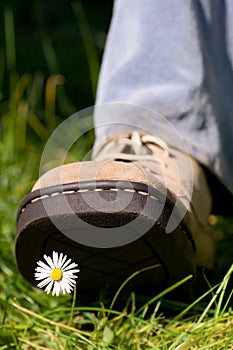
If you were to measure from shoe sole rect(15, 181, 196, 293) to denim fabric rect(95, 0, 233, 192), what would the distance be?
0.71 ft

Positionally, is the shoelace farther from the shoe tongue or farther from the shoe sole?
the shoe sole

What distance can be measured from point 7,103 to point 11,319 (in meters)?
0.86

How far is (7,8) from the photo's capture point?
243 cm

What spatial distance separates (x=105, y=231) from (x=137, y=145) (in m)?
0.22

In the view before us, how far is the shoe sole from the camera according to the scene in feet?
2.90

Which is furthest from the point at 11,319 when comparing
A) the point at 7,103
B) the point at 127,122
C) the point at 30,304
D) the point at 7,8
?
the point at 7,8

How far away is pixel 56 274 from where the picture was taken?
82 centimetres

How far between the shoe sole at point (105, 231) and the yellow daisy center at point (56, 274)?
3.2 inches

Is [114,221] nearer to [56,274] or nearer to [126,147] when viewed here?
[56,274]

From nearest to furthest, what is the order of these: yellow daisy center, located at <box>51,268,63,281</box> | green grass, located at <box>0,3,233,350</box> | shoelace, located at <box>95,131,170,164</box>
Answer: yellow daisy center, located at <box>51,268,63,281</box> < green grass, located at <box>0,3,233,350</box> < shoelace, located at <box>95,131,170,164</box>

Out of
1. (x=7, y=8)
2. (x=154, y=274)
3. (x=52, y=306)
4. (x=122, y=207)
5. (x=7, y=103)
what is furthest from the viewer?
(x=7, y=8)

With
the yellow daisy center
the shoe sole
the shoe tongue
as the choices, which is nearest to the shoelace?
the shoe tongue

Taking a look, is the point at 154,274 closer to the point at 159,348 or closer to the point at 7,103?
the point at 159,348

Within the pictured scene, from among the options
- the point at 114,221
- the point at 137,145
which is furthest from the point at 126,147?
the point at 114,221
